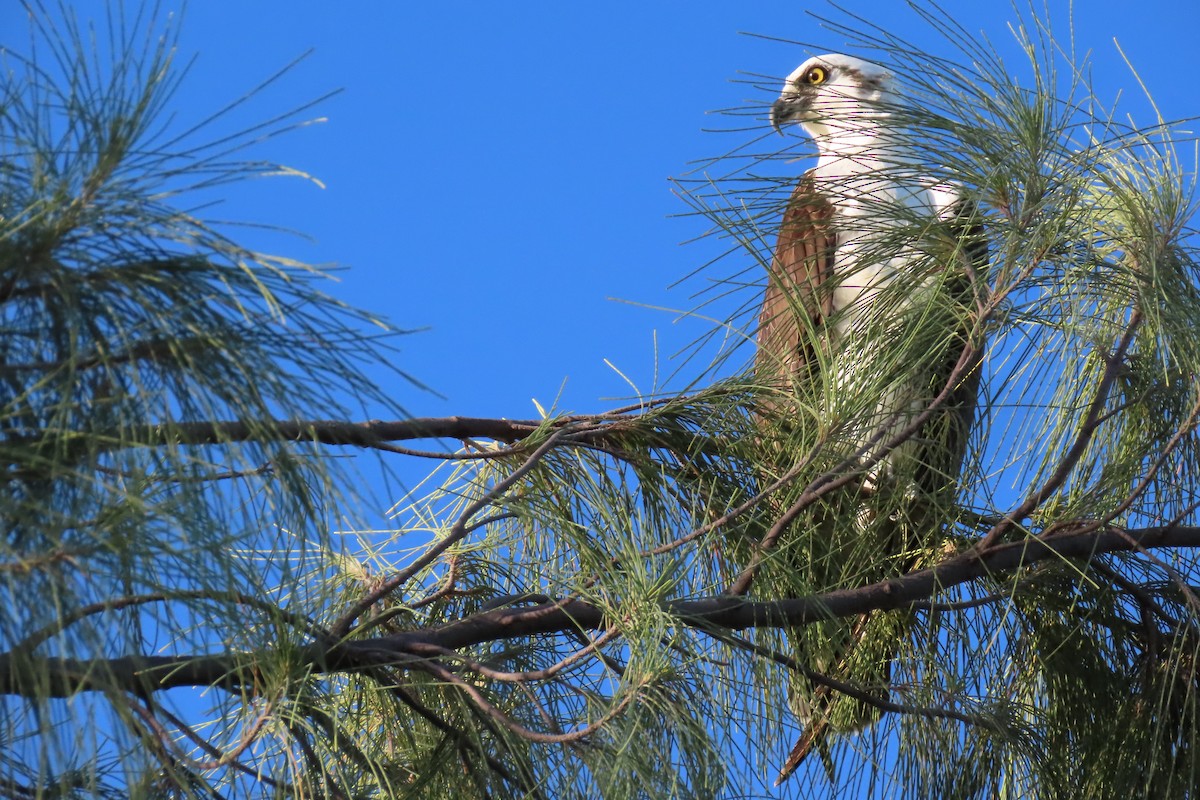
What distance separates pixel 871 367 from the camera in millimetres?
1765

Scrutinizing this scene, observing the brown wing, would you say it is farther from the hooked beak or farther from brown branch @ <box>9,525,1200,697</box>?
brown branch @ <box>9,525,1200,697</box>

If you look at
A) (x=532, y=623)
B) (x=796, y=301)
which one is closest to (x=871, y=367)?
(x=796, y=301)

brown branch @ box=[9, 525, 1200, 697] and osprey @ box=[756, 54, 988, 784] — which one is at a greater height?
osprey @ box=[756, 54, 988, 784]

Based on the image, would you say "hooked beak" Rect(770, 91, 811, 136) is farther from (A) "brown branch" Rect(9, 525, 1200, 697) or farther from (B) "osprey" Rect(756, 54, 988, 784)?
(A) "brown branch" Rect(9, 525, 1200, 697)

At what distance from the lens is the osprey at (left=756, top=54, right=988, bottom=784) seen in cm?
174

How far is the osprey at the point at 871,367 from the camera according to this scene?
174cm

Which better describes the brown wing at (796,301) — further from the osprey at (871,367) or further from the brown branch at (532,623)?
the brown branch at (532,623)

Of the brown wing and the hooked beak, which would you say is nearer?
the hooked beak

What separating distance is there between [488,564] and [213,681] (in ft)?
2.30

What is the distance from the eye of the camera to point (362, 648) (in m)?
1.41

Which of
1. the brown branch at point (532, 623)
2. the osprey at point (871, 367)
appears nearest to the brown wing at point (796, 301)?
the osprey at point (871, 367)

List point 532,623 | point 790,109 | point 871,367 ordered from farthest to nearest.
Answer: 1. point 790,109
2. point 871,367
3. point 532,623

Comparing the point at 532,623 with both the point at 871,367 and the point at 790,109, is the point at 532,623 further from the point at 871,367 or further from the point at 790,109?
the point at 790,109

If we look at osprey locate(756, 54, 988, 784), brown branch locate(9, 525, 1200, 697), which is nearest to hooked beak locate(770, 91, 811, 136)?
osprey locate(756, 54, 988, 784)
